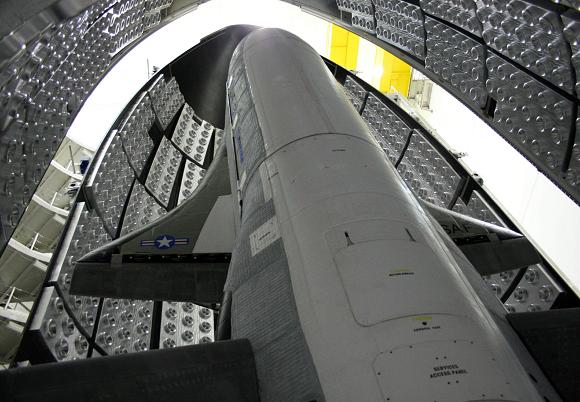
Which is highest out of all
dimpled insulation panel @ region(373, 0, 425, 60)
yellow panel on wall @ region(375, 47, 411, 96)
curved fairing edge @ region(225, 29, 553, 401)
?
yellow panel on wall @ region(375, 47, 411, 96)

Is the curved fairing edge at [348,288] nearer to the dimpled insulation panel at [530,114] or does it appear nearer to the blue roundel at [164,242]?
the blue roundel at [164,242]

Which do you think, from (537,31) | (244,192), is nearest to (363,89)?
(537,31)

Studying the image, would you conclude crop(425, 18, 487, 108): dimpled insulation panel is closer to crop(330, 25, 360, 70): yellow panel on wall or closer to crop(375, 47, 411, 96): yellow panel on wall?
crop(375, 47, 411, 96): yellow panel on wall

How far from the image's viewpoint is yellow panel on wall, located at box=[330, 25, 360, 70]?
17.9 meters

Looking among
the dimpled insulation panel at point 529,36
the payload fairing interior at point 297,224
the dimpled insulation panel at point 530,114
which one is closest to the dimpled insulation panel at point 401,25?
the payload fairing interior at point 297,224

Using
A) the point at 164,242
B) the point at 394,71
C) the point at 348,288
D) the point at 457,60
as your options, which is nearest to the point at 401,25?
the point at 457,60

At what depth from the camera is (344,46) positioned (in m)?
18.0

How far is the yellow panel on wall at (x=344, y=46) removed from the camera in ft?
58.6

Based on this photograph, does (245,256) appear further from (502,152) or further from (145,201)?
(502,152)

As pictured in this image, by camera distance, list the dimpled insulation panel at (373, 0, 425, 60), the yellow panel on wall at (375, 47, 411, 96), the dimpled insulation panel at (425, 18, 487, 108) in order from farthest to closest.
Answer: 1. the yellow panel on wall at (375, 47, 411, 96)
2. the dimpled insulation panel at (373, 0, 425, 60)
3. the dimpled insulation panel at (425, 18, 487, 108)

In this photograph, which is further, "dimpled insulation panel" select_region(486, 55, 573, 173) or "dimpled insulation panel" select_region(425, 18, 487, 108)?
"dimpled insulation panel" select_region(425, 18, 487, 108)

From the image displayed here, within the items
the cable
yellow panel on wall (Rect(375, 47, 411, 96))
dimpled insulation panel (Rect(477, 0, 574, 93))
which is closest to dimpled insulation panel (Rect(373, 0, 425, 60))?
dimpled insulation panel (Rect(477, 0, 574, 93))

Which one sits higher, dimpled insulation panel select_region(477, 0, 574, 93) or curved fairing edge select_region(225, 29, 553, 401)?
dimpled insulation panel select_region(477, 0, 574, 93)

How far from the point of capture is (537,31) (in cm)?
559
